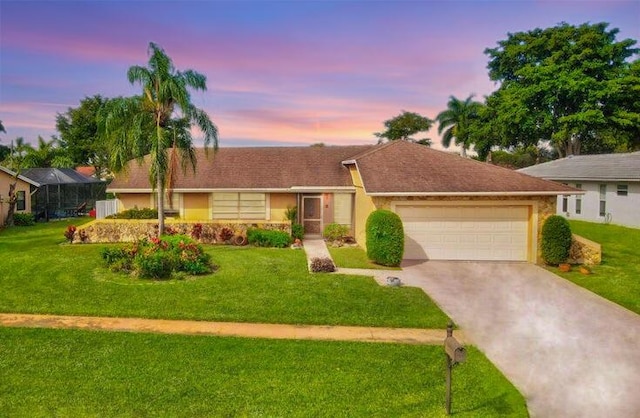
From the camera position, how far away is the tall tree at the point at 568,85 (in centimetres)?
3816

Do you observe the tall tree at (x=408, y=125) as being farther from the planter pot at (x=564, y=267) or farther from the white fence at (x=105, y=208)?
the planter pot at (x=564, y=267)

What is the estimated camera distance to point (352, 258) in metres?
16.4

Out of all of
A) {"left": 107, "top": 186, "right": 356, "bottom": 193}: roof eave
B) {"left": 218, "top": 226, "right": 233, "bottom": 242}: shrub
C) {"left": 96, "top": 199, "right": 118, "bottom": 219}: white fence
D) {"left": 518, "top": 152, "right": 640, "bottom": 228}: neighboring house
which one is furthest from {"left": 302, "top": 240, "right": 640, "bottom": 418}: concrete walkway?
{"left": 96, "top": 199, "right": 118, "bottom": 219}: white fence

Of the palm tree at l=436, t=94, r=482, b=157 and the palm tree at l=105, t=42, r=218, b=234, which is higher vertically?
the palm tree at l=436, t=94, r=482, b=157

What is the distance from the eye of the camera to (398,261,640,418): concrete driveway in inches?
254

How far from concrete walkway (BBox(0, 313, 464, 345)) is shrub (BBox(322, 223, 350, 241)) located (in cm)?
1113

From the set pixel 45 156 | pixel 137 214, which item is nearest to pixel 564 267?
pixel 137 214

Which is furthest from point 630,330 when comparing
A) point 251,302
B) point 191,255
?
point 191,255

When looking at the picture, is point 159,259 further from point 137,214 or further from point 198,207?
point 198,207

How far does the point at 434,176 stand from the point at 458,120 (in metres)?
38.6

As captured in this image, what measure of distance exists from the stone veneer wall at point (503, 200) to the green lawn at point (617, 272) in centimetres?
220

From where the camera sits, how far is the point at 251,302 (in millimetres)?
10609

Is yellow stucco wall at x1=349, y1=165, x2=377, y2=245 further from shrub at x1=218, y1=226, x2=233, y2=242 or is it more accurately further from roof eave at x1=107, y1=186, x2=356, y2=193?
shrub at x1=218, y1=226, x2=233, y2=242

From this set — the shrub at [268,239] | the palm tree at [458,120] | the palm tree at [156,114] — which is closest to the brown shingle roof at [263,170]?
the shrub at [268,239]
